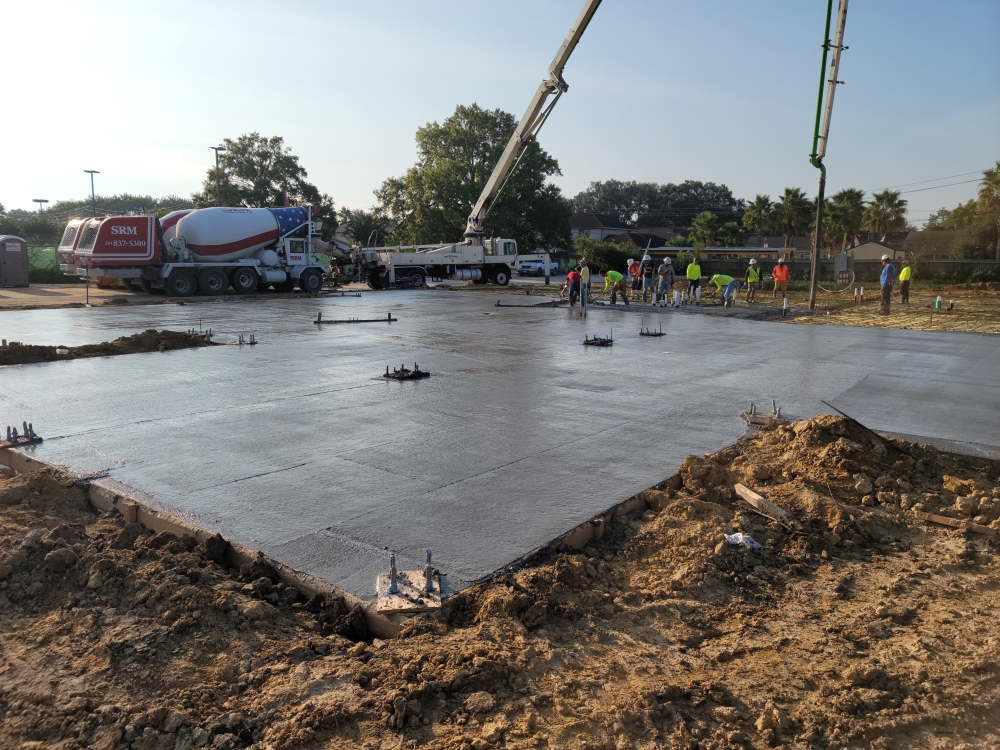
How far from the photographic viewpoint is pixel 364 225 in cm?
6625

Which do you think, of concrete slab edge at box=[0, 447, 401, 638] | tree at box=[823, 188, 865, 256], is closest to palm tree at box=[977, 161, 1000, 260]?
tree at box=[823, 188, 865, 256]

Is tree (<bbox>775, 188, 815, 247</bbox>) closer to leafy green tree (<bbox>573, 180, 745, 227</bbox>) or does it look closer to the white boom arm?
the white boom arm

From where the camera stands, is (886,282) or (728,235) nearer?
(886,282)

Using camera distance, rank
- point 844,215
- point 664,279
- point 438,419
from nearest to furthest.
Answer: point 438,419, point 664,279, point 844,215

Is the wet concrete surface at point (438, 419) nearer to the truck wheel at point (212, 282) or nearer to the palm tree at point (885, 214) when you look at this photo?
the truck wheel at point (212, 282)

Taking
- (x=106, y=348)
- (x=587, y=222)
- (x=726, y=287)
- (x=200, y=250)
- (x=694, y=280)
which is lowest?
(x=106, y=348)

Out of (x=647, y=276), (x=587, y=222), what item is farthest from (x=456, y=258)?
(x=587, y=222)

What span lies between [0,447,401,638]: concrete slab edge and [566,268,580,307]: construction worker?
1818 centimetres

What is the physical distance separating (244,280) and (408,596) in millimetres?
29120

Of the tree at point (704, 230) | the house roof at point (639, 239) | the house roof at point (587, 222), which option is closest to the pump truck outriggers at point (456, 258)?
the tree at point (704, 230)

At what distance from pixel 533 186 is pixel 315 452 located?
52361 mm

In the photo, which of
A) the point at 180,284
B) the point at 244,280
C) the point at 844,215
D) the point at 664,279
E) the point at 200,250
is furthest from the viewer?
the point at 844,215

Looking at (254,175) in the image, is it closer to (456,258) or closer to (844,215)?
(456,258)

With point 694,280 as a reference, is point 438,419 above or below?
below
